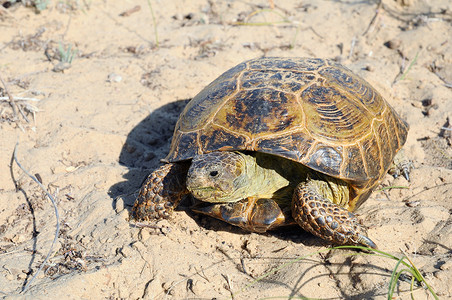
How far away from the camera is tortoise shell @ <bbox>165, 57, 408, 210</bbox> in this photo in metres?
3.23

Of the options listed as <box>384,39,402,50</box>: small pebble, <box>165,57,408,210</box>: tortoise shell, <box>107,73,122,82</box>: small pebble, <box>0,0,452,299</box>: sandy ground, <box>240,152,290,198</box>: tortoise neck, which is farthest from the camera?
<box>384,39,402,50</box>: small pebble

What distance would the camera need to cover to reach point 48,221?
3.59 metres

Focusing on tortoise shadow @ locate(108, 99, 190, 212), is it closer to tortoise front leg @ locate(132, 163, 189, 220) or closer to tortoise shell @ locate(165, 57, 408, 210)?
tortoise front leg @ locate(132, 163, 189, 220)

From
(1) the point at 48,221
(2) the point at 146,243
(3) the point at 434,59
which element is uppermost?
(3) the point at 434,59

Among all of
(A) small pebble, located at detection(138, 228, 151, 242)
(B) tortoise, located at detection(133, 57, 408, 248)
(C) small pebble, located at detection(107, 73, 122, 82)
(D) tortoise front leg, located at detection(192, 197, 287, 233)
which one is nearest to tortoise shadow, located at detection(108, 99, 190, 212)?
(A) small pebble, located at detection(138, 228, 151, 242)

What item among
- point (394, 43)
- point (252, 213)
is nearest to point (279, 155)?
point (252, 213)

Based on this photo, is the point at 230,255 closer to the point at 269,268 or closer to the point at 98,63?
the point at 269,268

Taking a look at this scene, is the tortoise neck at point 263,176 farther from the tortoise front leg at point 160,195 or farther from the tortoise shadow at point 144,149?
the tortoise shadow at point 144,149

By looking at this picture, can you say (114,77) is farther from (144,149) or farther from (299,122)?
(299,122)

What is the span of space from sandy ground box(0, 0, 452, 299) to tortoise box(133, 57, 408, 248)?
27cm

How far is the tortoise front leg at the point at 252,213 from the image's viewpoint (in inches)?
124

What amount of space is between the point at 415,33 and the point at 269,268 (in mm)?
4690

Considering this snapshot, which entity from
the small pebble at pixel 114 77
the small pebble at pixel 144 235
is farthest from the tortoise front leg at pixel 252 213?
the small pebble at pixel 114 77

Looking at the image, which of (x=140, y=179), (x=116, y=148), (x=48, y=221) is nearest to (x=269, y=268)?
(x=140, y=179)
